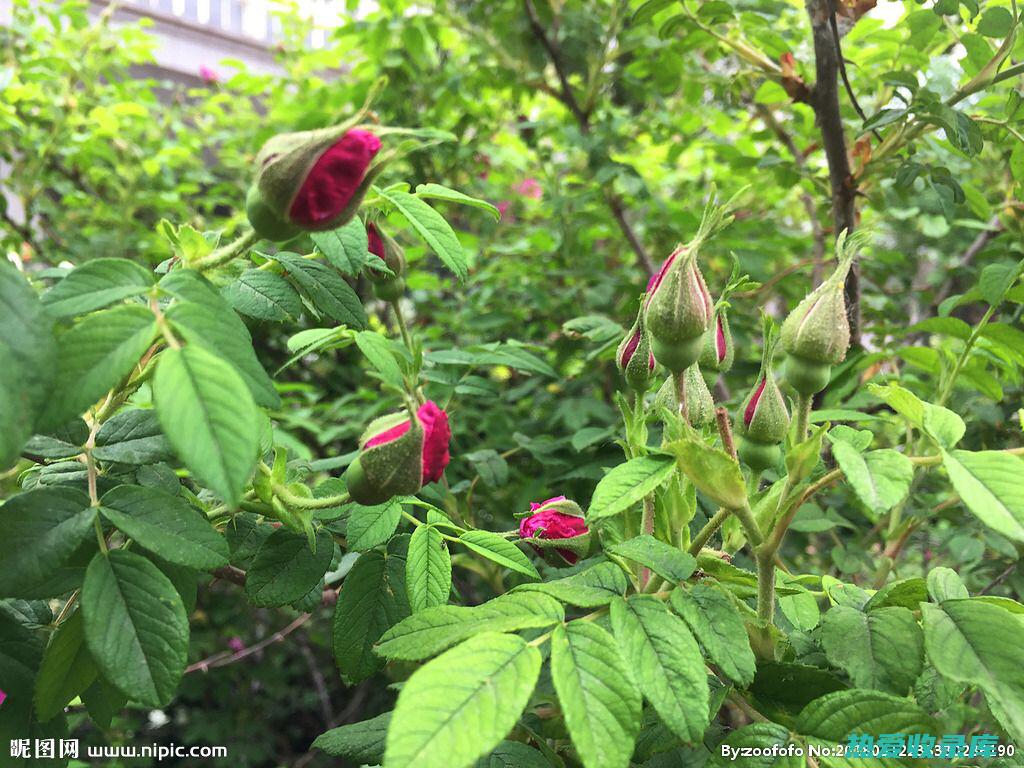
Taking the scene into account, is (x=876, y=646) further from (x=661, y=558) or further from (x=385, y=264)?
(x=385, y=264)

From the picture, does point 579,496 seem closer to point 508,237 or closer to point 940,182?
point 940,182

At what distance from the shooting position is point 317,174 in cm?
46

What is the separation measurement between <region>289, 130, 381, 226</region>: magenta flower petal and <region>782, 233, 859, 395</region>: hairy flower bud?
1.12 feet

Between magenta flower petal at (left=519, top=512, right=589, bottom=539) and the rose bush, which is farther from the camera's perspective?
magenta flower petal at (left=519, top=512, right=589, bottom=539)

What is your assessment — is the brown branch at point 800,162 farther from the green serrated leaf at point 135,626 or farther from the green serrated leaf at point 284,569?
the green serrated leaf at point 135,626

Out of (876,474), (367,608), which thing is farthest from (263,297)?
(876,474)

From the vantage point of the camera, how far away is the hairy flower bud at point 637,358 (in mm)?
644

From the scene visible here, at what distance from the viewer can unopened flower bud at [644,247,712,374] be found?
540 millimetres

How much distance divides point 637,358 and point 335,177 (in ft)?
1.03

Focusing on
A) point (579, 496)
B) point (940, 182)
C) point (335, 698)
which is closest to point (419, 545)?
point (579, 496)

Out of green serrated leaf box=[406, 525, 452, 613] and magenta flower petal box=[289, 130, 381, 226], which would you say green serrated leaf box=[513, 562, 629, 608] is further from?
magenta flower petal box=[289, 130, 381, 226]

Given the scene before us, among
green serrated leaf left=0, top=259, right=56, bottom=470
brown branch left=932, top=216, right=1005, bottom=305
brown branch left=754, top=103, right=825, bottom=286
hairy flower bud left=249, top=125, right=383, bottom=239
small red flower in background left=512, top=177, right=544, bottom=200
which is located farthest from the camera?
small red flower in background left=512, top=177, right=544, bottom=200

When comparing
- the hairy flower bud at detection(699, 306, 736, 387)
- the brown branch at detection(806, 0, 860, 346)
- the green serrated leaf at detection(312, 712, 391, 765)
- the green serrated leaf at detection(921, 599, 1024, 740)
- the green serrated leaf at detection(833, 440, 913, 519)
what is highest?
the brown branch at detection(806, 0, 860, 346)

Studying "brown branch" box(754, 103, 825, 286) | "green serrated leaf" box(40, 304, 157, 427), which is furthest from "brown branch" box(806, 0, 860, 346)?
"green serrated leaf" box(40, 304, 157, 427)
